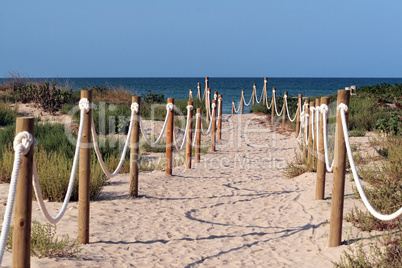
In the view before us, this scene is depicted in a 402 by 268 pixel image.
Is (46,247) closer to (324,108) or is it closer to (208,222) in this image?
(208,222)

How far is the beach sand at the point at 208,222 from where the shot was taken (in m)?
4.05

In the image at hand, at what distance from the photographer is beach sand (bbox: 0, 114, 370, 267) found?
405 centimetres

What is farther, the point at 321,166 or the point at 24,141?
the point at 321,166

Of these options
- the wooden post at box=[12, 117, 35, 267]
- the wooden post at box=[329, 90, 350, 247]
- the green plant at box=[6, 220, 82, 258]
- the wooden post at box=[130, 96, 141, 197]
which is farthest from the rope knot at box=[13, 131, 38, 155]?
the wooden post at box=[130, 96, 141, 197]

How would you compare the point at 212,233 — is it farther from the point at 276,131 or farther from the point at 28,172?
the point at 276,131

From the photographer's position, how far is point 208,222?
17.3 ft

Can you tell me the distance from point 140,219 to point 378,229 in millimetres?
2648


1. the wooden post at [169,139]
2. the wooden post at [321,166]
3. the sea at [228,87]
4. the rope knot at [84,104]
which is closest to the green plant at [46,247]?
the rope knot at [84,104]

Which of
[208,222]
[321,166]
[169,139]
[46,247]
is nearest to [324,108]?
[321,166]

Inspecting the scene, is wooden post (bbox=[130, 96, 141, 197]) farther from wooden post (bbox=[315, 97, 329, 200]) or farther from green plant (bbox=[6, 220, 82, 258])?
wooden post (bbox=[315, 97, 329, 200])

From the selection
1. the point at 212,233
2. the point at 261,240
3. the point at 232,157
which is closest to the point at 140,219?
the point at 212,233

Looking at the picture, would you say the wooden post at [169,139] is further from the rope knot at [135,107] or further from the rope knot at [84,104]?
the rope knot at [84,104]

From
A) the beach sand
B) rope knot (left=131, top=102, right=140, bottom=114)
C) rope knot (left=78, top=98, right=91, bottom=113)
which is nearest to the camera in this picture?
the beach sand

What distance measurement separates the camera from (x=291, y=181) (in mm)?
7613
